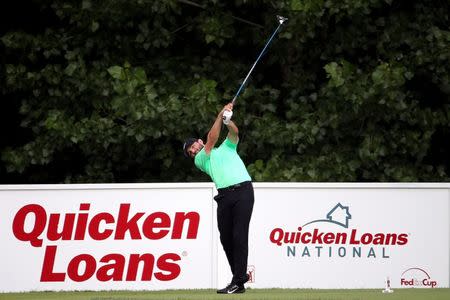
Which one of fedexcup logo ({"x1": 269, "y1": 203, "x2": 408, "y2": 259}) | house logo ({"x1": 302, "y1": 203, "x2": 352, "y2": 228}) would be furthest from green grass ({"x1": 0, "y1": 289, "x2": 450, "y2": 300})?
house logo ({"x1": 302, "y1": 203, "x2": 352, "y2": 228})

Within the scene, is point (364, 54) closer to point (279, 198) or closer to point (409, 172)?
point (409, 172)

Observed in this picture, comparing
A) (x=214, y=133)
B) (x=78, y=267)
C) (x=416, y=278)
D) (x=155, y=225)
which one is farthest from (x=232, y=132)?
(x=416, y=278)

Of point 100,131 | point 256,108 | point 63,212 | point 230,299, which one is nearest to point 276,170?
point 256,108

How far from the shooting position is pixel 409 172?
56.6 feet

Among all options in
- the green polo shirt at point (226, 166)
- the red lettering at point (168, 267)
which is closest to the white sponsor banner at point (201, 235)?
the red lettering at point (168, 267)

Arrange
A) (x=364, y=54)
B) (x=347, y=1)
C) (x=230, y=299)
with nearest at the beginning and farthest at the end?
(x=230, y=299), (x=347, y=1), (x=364, y=54)

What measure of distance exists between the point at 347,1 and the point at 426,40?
152 cm

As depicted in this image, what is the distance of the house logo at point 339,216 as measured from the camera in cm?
1366

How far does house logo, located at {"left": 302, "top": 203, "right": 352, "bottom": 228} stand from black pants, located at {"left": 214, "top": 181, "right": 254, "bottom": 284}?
264 centimetres

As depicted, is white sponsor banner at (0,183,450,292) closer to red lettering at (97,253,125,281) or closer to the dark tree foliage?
red lettering at (97,253,125,281)

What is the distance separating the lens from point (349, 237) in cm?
1367

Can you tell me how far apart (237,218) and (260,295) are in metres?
0.89

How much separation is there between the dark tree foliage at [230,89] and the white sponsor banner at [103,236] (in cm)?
324

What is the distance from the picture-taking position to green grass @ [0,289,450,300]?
1107 cm
